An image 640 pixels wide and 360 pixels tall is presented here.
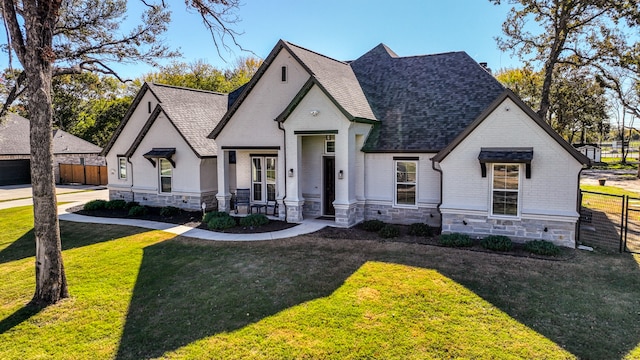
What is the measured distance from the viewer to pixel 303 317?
753cm

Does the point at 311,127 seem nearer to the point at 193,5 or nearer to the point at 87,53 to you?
the point at 193,5

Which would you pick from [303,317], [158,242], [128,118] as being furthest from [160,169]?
[303,317]

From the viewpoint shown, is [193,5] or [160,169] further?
[160,169]

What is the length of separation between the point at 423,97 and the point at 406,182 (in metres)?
4.29

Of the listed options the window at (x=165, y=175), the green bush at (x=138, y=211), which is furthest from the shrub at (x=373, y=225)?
the green bush at (x=138, y=211)

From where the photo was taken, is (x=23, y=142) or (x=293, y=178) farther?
(x=23, y=142)

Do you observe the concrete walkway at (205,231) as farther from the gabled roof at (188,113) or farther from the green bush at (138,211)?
the gabled roof at (188,113)

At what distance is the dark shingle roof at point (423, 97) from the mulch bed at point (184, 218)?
4.88m

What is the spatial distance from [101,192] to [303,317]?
2597 centimetres

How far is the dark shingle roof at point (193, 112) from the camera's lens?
18719mm

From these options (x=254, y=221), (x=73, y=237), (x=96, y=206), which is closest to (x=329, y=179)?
(x=254, y=221)

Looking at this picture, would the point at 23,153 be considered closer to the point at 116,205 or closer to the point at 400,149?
the point at 116,205

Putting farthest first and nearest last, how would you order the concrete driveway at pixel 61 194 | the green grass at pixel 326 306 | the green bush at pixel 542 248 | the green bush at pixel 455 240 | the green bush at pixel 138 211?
the concrete driveway at pixel 61 194
the green bush at pixel 138 211
the green bush at pixel 455 240
the green bush at pixel 542 248
the green grass at pixel 326 306

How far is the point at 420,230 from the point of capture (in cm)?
1358
